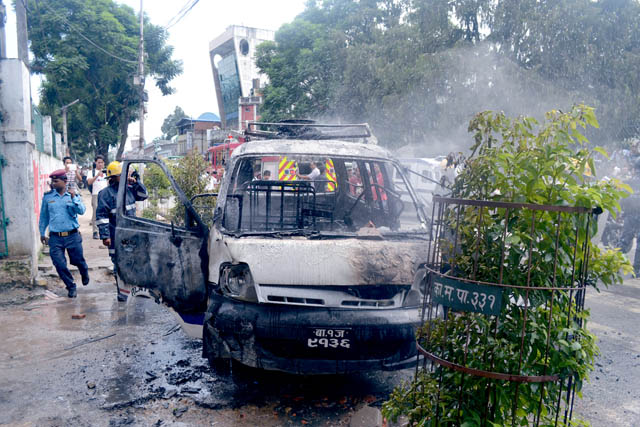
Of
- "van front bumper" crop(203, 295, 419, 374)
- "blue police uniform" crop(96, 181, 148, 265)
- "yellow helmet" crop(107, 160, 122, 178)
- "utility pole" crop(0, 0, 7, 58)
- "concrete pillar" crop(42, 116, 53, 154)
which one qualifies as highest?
"utility pole" crop(0, 0, 7, 58)

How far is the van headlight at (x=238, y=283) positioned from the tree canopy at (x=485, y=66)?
11801 mm

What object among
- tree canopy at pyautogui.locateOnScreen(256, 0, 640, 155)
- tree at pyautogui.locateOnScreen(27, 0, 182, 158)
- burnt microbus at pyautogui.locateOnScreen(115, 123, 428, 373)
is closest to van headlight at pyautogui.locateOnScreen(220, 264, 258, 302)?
burnt microbus at pyautogui.locateOnScreen(115, 123, 428, 373)

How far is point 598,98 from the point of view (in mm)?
15375

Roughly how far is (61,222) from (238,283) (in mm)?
4422

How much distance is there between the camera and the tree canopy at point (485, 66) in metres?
15.1

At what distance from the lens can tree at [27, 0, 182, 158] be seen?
27656 mm

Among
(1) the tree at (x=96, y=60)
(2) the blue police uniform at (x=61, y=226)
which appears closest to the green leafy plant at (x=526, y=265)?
(2) the blue police uniform at (x=61, y=226)

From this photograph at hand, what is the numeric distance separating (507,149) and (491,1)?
16.7 meters

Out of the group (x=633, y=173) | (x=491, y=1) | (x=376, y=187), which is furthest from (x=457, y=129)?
(x=376, y=187)

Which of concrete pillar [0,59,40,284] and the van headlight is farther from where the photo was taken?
concrete pillar [0,59,40,284]

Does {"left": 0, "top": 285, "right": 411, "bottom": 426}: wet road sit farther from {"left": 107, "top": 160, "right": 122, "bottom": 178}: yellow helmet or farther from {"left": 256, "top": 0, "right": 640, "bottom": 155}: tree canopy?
{"left": 256, "top": 0, "right": 640, "bottom": 155}: tree canopy

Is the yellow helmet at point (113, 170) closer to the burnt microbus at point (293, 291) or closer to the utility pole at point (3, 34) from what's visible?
the burnt microbus at point (293, 291)

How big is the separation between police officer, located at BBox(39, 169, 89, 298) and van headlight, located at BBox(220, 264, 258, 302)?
425cm

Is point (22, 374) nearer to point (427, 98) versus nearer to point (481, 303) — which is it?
point (481, 303)
